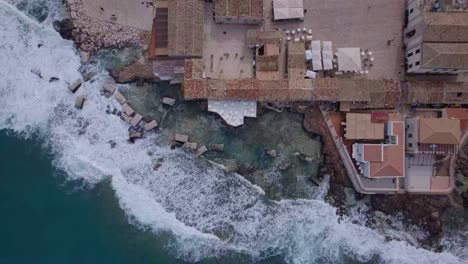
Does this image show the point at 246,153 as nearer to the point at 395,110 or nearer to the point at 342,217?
the point at 342,217

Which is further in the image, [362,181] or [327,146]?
[327,146]

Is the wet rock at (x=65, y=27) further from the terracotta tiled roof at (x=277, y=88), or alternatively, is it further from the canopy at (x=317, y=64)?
the canopy at (x=317, y=64)

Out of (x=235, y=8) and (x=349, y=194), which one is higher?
(x=235, y=8)

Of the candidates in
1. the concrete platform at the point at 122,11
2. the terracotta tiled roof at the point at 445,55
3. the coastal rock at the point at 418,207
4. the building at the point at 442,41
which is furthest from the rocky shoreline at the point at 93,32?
the coastal rock at the point at 418,207

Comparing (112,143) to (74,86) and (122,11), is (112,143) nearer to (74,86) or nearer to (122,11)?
(74,86)

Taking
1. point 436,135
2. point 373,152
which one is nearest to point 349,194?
point 373,152

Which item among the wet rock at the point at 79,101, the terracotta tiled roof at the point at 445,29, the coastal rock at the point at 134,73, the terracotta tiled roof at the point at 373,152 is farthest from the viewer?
the coastal rock at the point at 134,73
